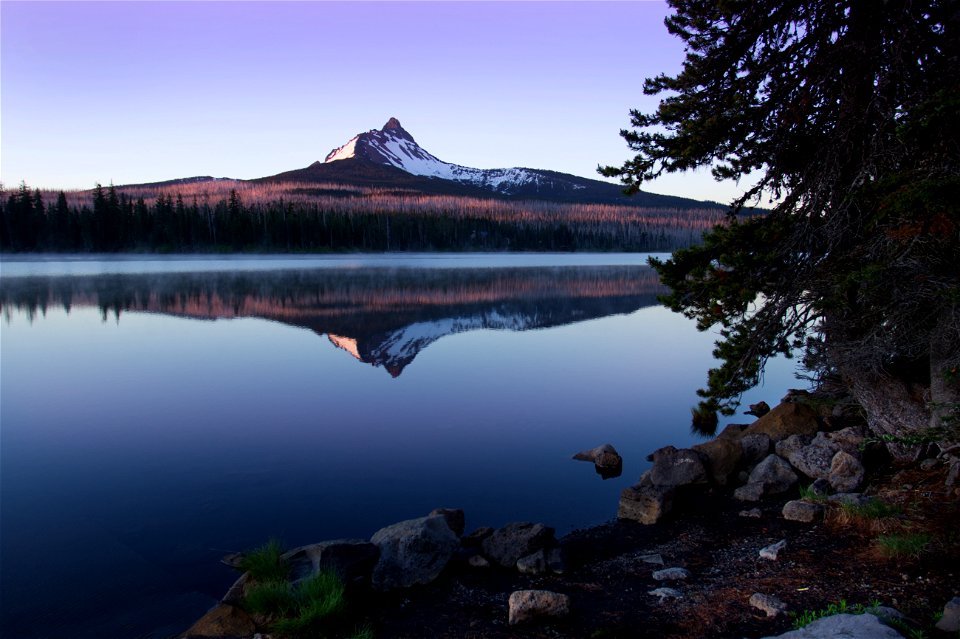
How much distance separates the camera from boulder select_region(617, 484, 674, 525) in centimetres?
727

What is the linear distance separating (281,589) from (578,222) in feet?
479

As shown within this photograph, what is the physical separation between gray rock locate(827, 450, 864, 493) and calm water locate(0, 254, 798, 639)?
8.09 feet

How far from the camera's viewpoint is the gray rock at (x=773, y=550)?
18.7 feet

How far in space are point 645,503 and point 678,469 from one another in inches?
Answer: 44.1

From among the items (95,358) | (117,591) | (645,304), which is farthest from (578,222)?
(117,591)

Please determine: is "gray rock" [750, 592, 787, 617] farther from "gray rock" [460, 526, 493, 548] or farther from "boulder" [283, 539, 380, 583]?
"boulder" [283, 539, 380, 583]

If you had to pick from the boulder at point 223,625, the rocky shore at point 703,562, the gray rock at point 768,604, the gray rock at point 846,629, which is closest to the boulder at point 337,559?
the rocky shore at point 703,562

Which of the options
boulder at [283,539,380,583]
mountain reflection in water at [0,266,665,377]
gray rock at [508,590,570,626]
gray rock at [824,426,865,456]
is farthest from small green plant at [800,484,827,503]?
mountain reflection in water at [0,266,665,377]

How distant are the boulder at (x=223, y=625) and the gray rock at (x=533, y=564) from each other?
7.58 feet

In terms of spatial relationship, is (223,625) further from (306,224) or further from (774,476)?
(306,224)

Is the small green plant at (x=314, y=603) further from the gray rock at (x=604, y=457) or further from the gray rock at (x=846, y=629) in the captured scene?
the gray rock at (x=604, y=457)

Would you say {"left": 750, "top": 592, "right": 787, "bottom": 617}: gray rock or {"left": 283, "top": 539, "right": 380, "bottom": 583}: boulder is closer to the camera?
{"left": 750, "top": 592, "right": 787, "bottom": 617}: gray rock

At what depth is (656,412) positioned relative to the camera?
12.1 m

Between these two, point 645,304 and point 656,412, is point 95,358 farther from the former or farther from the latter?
point 645,304
